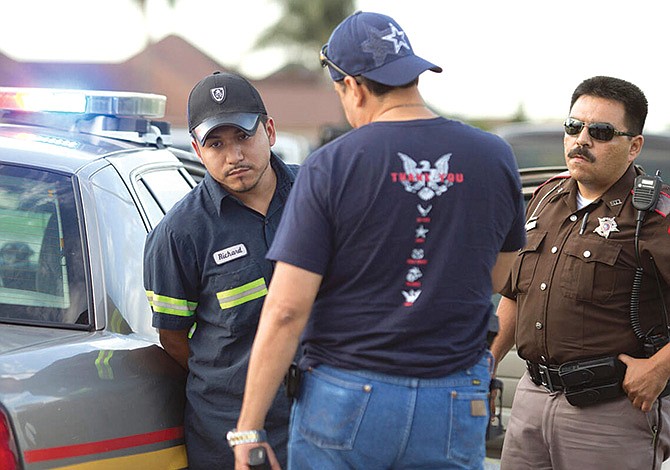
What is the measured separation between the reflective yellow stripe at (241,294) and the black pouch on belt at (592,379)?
1.07m

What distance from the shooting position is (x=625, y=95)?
137 inches

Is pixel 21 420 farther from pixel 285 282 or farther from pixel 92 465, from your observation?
pixel 285 282

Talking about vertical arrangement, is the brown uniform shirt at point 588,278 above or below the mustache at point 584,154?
below

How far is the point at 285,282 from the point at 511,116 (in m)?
43.1

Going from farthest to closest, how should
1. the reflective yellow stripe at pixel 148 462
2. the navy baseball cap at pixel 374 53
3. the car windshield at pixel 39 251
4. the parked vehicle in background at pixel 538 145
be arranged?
the parked vehicle in background at pixel 538 145 < the car windshield at pixel 39 251 < the reflective yellow stripe at pixel 148 462 < the navy baseball cap at pixel 374 53

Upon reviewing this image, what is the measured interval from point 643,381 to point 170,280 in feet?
4.86

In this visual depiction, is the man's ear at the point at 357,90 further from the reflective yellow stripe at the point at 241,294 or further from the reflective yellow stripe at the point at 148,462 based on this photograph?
the reflective yellow stripe at the point at 148,462

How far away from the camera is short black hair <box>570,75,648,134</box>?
11.4 feet

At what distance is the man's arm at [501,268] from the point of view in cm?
281

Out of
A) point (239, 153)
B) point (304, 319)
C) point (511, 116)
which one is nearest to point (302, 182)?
point (304, 319)

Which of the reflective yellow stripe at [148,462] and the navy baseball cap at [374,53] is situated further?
the reflective yellow stripe at [148,462]

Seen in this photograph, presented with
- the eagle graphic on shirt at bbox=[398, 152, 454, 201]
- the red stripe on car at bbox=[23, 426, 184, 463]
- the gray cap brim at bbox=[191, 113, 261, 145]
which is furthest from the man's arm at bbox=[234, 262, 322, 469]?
the gray cap brim at bbox=[191, 113, 261, 145]

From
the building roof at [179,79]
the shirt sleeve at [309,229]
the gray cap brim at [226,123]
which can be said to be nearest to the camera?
the shirt sleeve at [309,229]

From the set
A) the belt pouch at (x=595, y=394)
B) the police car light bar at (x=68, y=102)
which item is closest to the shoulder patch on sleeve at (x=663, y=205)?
→ the belt pouch at (x=595, y=394)
